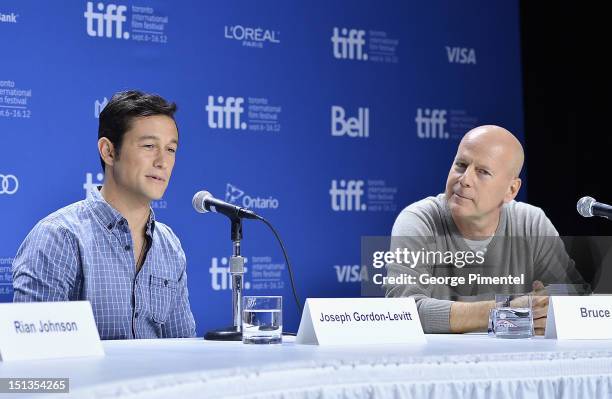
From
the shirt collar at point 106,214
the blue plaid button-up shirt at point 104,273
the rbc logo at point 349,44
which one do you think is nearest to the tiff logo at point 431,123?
the rbc logo at point 349,44


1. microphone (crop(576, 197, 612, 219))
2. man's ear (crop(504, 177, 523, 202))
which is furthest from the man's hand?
man's ear (crop(504, 177, 523, 202))

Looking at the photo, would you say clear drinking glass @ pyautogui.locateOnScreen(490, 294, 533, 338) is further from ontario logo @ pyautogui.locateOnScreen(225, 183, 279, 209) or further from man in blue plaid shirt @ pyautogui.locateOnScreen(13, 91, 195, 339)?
ontario logo @ pyautogui.locateOnScreen(225, 183, 279, 209)

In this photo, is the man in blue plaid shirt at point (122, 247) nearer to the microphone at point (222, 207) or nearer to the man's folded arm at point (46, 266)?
the man's folded arm at point (46, 266)

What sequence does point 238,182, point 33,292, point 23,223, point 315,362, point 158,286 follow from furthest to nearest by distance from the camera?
point 238,182 < point 23,223 < point 158,286 < point 33,292 < point 315,362

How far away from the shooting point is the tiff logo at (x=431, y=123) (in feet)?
13.8

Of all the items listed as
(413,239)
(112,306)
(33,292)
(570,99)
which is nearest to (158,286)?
(112,306)

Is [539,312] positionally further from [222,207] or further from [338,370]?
[338,370]

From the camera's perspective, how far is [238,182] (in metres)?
3.81

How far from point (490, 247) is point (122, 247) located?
3.93 ft

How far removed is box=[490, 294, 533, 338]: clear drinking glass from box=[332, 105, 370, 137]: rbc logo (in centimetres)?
224

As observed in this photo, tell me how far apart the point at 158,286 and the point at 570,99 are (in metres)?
2.56

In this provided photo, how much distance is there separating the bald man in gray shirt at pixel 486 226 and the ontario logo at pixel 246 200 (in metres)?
1.09

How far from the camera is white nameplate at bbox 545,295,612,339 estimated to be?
174 cm

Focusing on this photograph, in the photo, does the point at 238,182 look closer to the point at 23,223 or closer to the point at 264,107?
the point at 264,107
